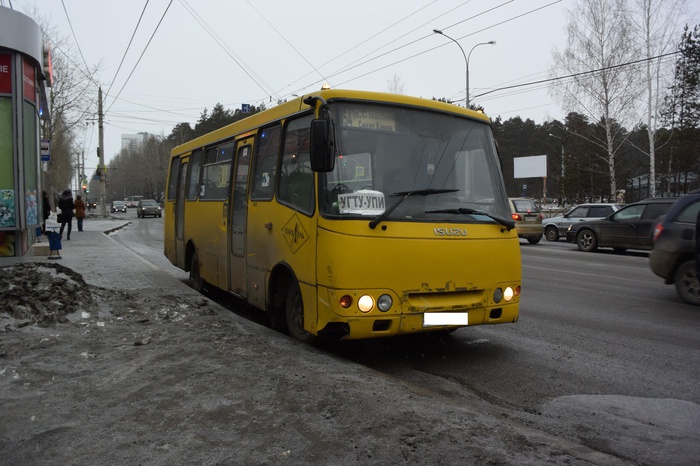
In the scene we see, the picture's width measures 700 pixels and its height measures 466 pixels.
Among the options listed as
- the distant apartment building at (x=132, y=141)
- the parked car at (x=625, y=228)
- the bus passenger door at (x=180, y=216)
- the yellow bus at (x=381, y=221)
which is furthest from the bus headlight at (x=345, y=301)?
the distant apartment building at (x=132, y=141)

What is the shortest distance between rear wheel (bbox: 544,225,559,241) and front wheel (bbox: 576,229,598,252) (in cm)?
512

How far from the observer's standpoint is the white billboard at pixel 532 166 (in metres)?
67.4

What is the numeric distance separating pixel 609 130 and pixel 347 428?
35.6 m

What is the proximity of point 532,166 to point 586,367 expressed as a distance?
67.5 metres

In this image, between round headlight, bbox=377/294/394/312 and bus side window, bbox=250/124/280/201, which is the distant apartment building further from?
round headlight, bbox=377/294/394/312

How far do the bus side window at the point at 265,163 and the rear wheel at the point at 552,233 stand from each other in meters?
19.7

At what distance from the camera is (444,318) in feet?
17.0

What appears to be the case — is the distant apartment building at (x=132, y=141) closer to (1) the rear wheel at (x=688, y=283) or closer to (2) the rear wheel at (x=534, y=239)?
(2) the rear wheel at (x=534, y=239)

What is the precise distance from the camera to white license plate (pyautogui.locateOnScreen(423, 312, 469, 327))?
5.12 meters

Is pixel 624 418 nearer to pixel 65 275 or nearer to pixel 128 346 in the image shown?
pixel 128 346

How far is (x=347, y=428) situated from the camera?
3453 millimetres

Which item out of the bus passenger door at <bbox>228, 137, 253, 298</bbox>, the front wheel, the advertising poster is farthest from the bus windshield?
the front wheel

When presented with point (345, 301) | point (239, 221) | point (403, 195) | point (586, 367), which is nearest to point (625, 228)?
point (586, 367)

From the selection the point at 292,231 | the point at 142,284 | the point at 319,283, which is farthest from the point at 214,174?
the point at 319,283
